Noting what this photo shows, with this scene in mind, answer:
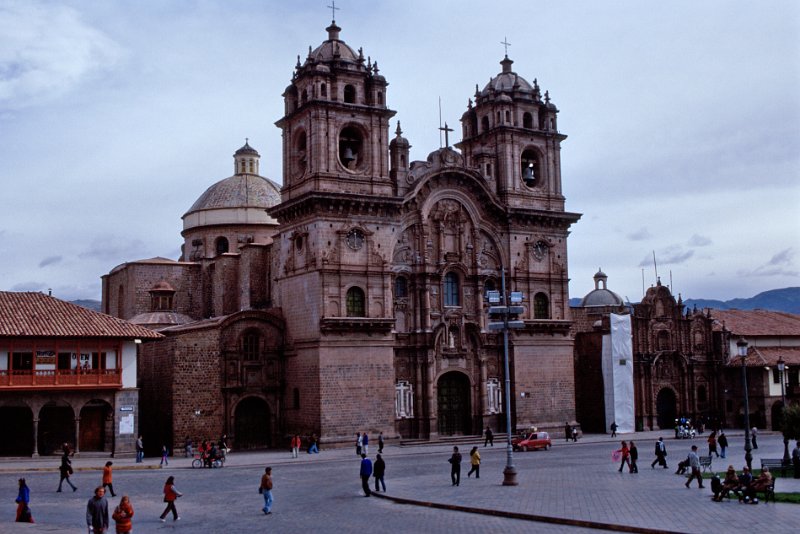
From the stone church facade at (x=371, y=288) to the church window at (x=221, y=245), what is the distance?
11.0 feet

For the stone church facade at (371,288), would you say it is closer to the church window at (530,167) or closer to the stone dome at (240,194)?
the church window at (530,167)

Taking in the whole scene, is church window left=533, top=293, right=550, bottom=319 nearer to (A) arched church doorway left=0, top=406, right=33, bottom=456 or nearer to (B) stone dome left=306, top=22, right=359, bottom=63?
(B) stone dome left=306, top=22, right=359, bottom=63

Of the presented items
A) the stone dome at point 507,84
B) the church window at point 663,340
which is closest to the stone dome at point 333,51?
the stone dome at point 507,84

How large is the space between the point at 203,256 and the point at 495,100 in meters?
22.2

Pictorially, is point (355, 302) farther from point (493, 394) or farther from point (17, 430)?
point (17, 430)

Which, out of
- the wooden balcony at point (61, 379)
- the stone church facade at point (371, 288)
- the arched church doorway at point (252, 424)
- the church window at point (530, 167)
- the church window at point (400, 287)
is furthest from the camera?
the church window at point (530, 167)

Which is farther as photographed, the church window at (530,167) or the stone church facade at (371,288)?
the church window at (530,167)

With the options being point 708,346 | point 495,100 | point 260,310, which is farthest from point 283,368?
point 708,346

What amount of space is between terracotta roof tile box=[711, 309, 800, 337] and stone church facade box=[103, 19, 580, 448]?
16.1m

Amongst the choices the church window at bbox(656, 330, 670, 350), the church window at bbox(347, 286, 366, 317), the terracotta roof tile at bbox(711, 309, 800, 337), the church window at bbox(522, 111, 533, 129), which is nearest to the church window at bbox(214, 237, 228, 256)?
the church window at bbox(347, 286, 366, 317)

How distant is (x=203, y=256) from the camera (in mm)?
63688

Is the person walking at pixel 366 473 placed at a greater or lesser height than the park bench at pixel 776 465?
greater

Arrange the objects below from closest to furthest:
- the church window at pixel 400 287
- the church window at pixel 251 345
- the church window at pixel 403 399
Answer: the church window at pixel 251 345, the church window at pixel 403 399, the church window at pixel 400 287

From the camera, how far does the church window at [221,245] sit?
210 feet
